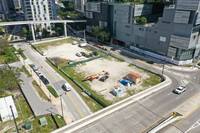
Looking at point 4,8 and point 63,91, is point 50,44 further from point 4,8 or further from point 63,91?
point 4,8

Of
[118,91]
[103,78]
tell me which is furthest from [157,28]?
[118,91]

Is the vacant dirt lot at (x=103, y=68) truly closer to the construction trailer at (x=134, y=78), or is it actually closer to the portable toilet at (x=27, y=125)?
the construction trailer at (x=134, y=78)

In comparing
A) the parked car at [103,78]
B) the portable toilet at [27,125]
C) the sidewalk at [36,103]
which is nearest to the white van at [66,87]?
the sidewalk at [36,103]

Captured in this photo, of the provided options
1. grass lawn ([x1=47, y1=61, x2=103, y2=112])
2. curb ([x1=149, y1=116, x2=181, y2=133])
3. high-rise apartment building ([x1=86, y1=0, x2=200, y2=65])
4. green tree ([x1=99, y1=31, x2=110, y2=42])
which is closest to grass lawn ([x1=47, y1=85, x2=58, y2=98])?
grass lawn ([x1=47, y1=61, x2=103, y2=112])

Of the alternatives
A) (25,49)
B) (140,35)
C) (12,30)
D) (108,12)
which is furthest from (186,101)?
(12,30)

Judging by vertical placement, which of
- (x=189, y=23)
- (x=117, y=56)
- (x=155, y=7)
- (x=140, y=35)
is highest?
(x=155, y=7)

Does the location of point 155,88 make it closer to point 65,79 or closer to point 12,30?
point 65,79
